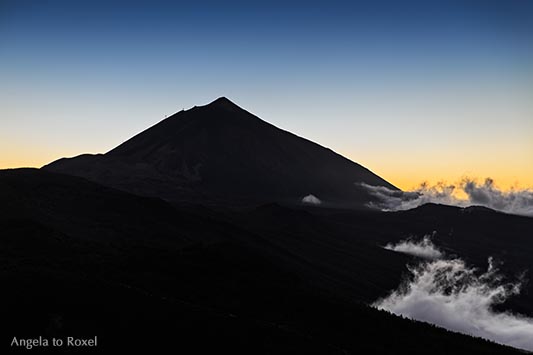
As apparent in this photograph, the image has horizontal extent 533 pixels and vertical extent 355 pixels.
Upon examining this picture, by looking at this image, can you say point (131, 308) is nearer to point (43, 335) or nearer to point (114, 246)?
point (43, 335)

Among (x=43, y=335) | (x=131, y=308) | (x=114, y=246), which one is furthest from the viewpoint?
(x=114, y=246)

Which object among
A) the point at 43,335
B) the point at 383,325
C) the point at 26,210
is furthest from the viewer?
the point at 26,210

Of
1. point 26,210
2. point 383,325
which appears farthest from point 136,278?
point 26,210

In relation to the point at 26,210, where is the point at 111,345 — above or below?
below

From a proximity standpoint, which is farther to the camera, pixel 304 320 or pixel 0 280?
pixel 304 320

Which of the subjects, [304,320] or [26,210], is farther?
[26,210]

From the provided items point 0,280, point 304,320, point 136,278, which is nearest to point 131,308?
point 0,280

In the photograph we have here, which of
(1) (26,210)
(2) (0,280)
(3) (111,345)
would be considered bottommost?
(3) (111,345)

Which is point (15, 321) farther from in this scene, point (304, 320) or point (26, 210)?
point (26, 210)

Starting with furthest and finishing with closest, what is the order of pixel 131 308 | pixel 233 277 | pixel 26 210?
pixel 26 210 < pixel 233 277 < pixel 131 308

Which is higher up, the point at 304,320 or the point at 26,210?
the point at 26,210
